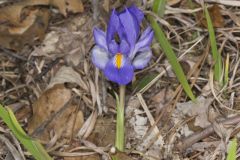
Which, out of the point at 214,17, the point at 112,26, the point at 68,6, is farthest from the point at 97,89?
the point at 214,17

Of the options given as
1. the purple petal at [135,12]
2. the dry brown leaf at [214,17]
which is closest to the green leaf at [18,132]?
the purple petal at [135,12]

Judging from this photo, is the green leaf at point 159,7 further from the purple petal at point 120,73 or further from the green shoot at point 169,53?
the purple petal at point 120,73

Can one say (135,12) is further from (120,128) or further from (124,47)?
(120,128)

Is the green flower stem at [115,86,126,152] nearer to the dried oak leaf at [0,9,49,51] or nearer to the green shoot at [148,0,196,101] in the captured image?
the green shoot at [148,0,196,101]

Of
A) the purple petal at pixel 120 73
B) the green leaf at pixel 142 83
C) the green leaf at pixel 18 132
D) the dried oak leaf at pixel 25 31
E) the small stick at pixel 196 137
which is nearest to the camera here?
the green leaf at pixel 18 132

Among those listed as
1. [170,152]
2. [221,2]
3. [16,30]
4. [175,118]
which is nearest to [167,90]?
[175,118]

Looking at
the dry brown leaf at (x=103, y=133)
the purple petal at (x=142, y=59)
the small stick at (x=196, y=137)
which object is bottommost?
the small stick at (x=196, y=137)

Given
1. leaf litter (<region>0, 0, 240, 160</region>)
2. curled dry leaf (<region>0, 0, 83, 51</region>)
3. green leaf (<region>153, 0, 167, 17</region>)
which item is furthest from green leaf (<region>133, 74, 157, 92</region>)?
curled dry leaf (<region>0, 0, 83, 51</region>)
